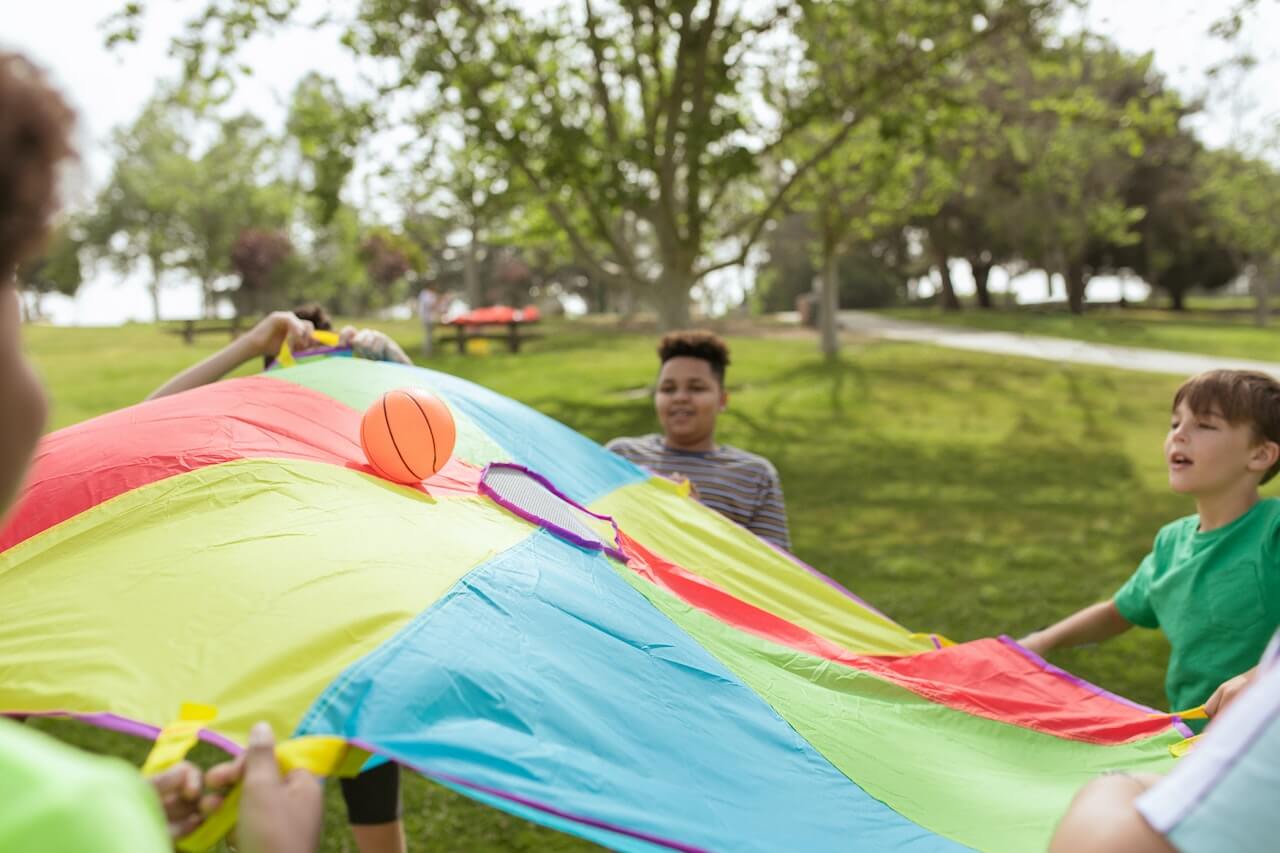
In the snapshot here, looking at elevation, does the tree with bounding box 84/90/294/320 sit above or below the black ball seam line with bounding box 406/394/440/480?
above

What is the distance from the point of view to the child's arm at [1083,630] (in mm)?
3238

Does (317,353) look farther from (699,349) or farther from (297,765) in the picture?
(297,765)

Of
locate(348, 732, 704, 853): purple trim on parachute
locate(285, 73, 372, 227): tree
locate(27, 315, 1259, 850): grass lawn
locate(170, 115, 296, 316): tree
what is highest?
locate(170, 115, 296, 316): tree

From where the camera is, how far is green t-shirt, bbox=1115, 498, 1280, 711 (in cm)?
290

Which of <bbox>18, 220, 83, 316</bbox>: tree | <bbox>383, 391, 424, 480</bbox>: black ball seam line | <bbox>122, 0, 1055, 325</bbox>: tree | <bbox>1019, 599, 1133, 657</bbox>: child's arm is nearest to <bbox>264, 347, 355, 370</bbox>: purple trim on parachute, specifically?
<bbox>383, 391, 424, 480</bbox>: black ball seam line

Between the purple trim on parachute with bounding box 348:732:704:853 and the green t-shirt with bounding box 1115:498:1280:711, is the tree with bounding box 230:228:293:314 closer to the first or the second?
the green t-shirt with bounding box 1115:498:1280:711

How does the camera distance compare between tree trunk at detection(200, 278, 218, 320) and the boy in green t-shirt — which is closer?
the boy in green t-shirt

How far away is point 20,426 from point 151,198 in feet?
118

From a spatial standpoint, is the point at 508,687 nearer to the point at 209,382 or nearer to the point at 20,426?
the point at 20,426

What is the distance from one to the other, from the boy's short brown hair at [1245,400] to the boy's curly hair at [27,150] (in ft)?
9.13

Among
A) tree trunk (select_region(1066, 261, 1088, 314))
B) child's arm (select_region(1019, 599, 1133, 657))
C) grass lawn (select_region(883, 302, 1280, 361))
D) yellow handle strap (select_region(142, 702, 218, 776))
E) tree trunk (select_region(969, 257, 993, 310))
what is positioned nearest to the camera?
yellow handle strap (select_region(142, 702, 218, 776))

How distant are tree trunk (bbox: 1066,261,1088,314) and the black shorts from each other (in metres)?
31.7

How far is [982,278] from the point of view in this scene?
112 feet

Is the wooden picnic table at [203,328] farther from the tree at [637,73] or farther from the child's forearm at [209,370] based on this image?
the child's forearm at [209,370]
